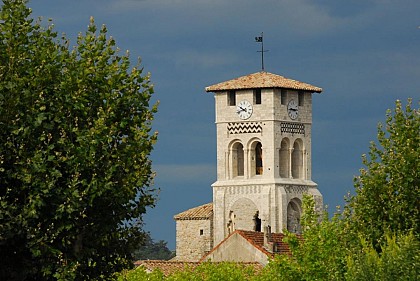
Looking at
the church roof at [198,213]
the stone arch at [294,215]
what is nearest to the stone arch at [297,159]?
the stone arch at [294,215]

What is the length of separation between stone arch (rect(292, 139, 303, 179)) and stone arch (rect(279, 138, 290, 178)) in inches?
37.4

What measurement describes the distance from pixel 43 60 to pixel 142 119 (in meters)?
2.96

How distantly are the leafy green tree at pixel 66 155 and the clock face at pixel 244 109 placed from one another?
78377mm

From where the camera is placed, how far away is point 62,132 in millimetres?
36375

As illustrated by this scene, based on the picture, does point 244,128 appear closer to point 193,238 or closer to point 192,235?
point 192,235

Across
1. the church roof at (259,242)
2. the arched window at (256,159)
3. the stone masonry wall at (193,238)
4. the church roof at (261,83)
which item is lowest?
the church roof at (259,242)

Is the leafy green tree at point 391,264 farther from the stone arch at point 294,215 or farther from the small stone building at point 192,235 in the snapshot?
the small stone building at point 192,235

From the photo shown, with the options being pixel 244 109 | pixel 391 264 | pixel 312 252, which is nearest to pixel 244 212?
pixel 244 109

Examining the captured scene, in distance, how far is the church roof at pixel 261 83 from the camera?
116 metres

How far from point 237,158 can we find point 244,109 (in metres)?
4.63

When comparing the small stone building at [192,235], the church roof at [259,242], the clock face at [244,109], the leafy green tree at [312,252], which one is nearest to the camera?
the leafy green tree at [312,252]

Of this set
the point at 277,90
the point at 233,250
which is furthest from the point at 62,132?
the point at 277,90

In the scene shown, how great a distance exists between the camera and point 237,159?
120m

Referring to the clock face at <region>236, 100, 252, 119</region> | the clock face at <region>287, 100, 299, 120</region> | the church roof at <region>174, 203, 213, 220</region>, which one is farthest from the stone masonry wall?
the clock face at <region>287, 100, 299, 120</region>
